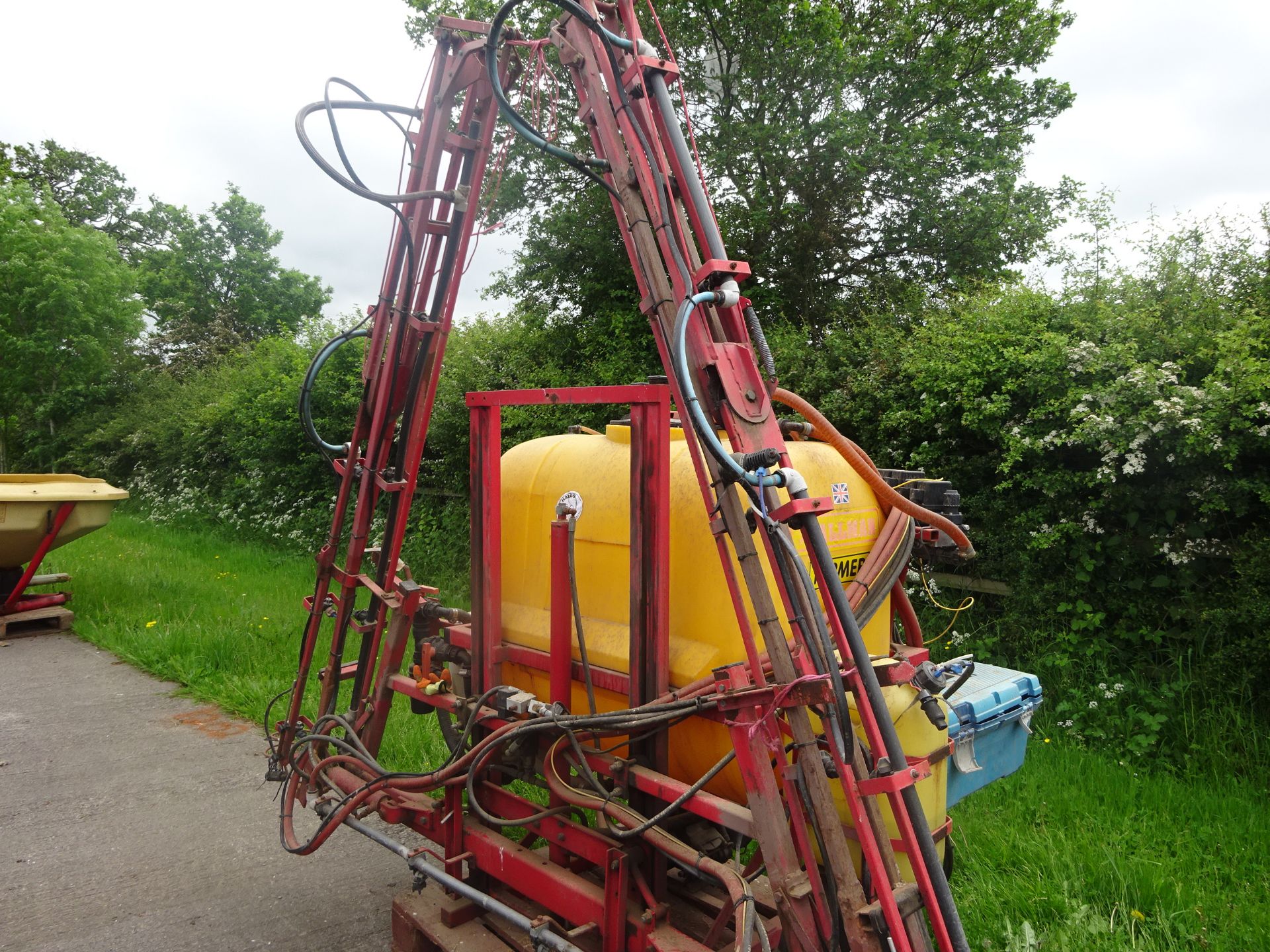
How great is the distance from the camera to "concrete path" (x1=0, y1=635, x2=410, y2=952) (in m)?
3.42

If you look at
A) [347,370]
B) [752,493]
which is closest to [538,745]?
[752,493]

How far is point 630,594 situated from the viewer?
242cm

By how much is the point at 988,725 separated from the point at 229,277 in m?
33.9

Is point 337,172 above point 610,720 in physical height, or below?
above

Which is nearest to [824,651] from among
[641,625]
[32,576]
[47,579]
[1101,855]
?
[641,625]

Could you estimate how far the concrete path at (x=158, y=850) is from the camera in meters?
3.42

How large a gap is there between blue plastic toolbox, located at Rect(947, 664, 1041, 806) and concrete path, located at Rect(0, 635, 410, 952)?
232 cm

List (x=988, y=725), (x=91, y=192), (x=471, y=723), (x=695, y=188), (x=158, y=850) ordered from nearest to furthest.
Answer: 1. (x=695, y=188)
2. (x=471, y=723)
3. (x=988, y=725)
4. (x=158, y=850)
5. (x=91, y=192)

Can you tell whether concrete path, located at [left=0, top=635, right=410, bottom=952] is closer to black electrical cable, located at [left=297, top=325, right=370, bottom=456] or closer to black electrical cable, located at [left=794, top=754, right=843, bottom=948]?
black electrical cable, located at [left=297, top=325, right=370, bottom=456]

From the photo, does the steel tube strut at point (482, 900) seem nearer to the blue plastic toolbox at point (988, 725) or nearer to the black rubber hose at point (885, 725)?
the black rubber hose at point (885, 725)

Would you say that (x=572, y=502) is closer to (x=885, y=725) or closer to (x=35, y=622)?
(x=885, y=725)

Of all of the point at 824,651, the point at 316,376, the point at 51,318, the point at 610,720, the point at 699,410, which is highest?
the point at 51,318

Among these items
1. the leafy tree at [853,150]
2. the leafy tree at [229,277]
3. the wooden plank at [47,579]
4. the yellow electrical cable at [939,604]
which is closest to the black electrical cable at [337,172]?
the yellow electrical cable at [939,604]

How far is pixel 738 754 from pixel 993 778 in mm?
1582
